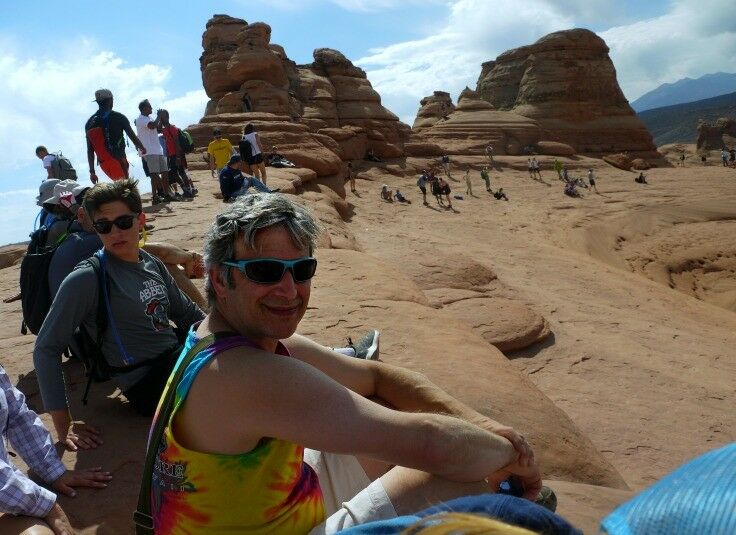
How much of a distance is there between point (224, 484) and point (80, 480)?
4.13 feet

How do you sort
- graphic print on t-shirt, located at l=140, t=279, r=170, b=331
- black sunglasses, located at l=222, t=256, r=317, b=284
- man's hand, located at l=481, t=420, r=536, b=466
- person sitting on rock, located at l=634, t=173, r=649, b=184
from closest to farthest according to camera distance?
black sunglasses, located at l=222, t=256, r=317, b=284, man's hand, located at l=481, t=420, r=536, b=466, graphic print on t-shirt, located at l=140, t=279, r=170, b=331, person sitting on rock, located at l=634, t=173, r=649, b=184

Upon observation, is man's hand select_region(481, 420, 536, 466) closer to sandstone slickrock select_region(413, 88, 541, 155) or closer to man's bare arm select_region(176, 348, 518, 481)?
man's bare arm select_region(176, 348, 518, 481)

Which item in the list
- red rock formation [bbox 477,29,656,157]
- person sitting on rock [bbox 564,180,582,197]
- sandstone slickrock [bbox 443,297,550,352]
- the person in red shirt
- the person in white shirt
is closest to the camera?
sandstone slickrock [bbox 443,297,550,352]

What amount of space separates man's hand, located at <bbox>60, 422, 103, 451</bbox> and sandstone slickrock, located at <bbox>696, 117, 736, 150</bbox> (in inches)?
1849

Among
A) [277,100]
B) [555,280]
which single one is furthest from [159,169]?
[277,100]

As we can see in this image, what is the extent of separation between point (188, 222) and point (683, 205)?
18.3 meters

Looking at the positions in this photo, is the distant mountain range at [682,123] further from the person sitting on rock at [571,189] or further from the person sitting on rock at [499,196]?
the person sitting on rock at [499,196]

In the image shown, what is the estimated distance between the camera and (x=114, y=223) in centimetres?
295

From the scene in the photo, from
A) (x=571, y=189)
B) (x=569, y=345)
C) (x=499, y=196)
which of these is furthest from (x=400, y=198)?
(x=569, y=345)

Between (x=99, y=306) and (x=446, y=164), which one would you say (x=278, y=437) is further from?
(x=446, y=164)

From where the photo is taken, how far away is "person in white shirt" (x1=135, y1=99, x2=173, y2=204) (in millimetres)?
9539

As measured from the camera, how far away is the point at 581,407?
5.45m

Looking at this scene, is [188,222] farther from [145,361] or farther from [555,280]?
[555,280]

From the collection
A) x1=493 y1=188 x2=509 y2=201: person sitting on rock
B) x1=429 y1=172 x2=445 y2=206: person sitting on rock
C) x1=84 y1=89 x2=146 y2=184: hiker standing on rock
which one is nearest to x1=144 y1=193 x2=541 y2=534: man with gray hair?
x1=84 y1=89 x2=146 y2=184: hiker standing on rock
